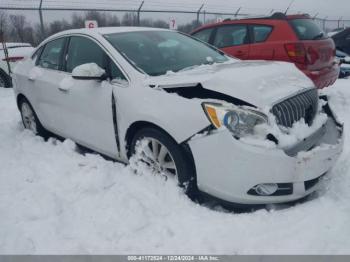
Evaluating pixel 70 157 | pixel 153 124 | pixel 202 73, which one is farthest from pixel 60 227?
pixel 202 73

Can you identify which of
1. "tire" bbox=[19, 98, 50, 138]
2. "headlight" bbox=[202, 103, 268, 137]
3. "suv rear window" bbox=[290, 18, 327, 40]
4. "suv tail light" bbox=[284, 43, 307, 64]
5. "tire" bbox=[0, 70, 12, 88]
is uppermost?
"suv rear window" bbox=[290, 18, 327, 40]

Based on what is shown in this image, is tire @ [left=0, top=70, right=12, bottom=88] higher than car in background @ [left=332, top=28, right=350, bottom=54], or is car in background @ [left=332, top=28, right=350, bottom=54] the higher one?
car in background @ [left=332, top=28, right=350, bottom=54]

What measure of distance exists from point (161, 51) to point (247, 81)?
1.26m

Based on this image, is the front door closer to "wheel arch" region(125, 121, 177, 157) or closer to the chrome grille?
"wheel arch" region(125, 121, 177, 157)

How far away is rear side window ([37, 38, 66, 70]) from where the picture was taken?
443 centimetres

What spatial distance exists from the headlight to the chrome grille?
17cm

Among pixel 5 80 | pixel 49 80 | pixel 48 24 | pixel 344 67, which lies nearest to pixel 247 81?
pixel 49 80

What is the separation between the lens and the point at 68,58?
4.27m

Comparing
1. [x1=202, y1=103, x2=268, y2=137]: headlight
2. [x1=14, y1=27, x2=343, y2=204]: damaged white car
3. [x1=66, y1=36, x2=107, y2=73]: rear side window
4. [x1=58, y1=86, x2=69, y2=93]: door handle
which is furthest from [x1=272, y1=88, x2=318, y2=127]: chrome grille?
[x1=58, y1=86, x2=69, y2=93]: door handle

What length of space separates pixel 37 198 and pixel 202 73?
1.87m

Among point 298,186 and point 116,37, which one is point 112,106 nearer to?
point 116,37

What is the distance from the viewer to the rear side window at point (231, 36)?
684 centimetres

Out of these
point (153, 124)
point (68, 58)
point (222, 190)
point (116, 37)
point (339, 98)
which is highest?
point (116, 37)

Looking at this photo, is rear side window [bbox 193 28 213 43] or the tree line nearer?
rear side window [bbox 193 28 213 43]
